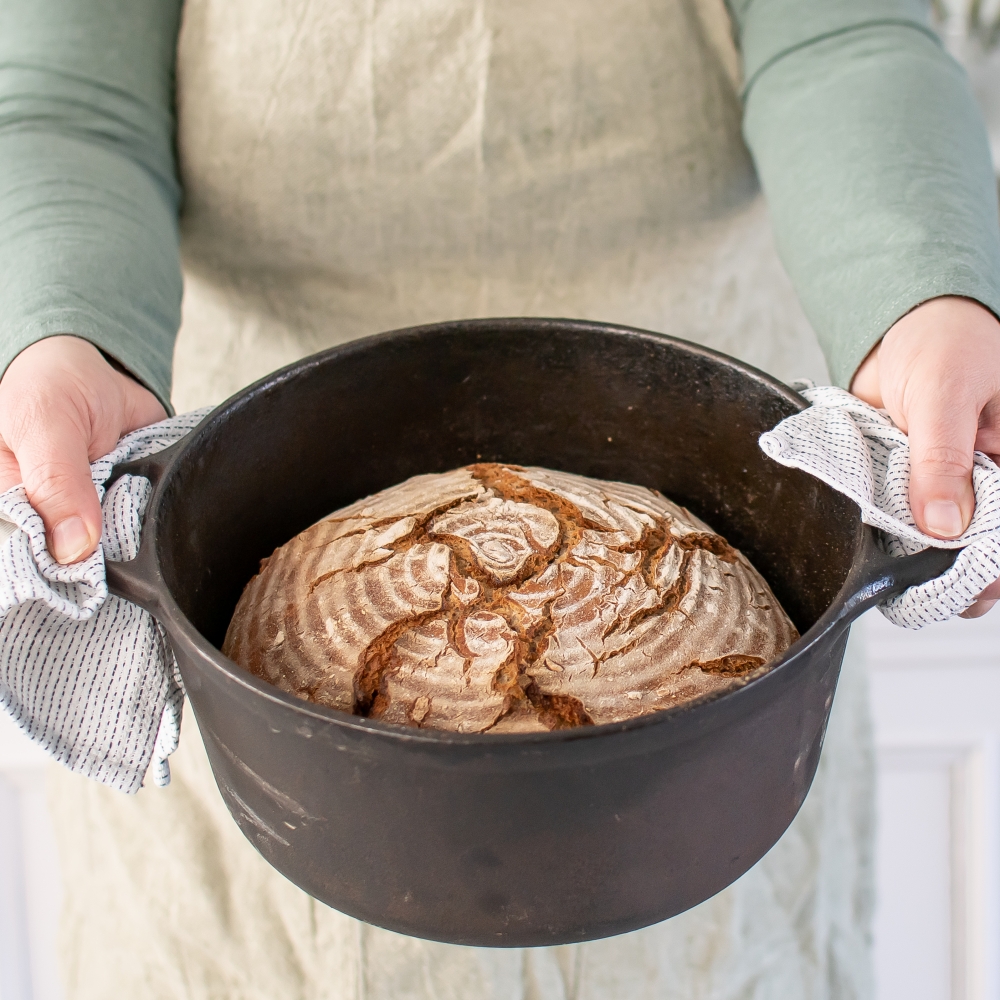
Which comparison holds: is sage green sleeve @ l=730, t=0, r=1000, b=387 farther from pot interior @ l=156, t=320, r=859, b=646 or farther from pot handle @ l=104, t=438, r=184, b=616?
pot handle @ l=104, t=438, r=184, b=616

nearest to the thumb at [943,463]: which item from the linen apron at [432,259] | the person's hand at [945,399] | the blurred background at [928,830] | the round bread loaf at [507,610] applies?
the person's hand at [945,399]

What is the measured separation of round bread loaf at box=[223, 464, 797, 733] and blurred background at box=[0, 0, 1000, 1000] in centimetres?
128

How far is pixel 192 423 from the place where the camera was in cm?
79

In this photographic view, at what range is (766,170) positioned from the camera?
94cm

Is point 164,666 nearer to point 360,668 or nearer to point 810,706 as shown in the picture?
point 360,668

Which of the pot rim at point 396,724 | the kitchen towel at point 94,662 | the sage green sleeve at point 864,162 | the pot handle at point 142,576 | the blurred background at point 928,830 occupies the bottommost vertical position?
the blurred background at point 928,830

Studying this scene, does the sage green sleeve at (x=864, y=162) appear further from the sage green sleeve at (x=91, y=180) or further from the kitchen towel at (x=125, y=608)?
the sage green sleeve at (x=91, y=180)

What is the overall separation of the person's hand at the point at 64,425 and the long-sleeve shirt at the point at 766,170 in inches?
1.0

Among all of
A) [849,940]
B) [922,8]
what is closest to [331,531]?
[922,8]

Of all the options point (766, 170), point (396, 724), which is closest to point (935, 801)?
point (766, 170)

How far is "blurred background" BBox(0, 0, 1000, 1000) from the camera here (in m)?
Result: 1.82

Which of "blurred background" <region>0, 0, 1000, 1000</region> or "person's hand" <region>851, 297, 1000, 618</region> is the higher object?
"person's hand" <region>851, 297, 1000, 618</region>

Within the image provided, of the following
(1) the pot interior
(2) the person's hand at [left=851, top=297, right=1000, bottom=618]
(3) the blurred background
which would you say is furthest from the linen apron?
(3) the blurred background

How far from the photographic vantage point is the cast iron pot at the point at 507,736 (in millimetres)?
518
